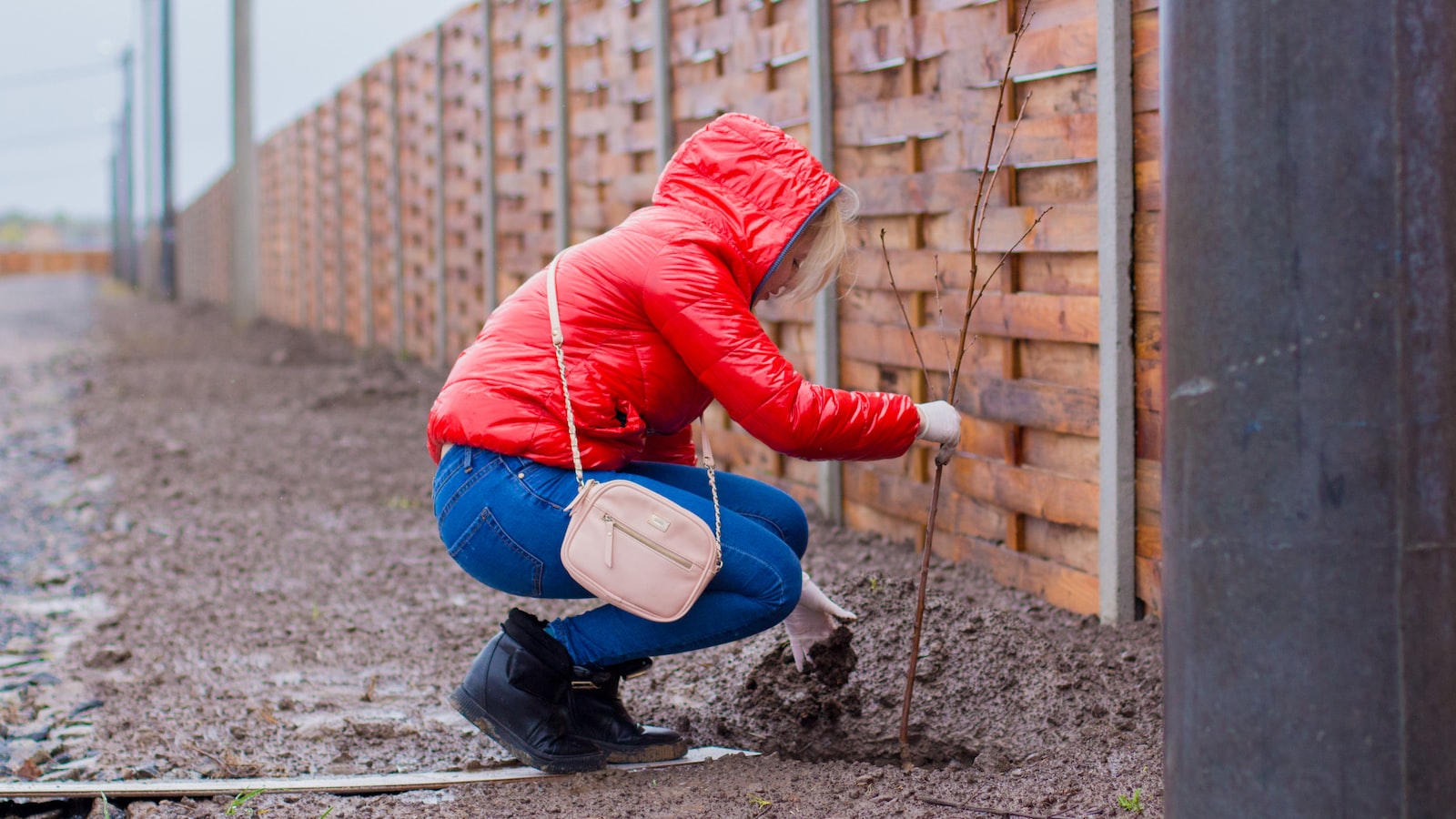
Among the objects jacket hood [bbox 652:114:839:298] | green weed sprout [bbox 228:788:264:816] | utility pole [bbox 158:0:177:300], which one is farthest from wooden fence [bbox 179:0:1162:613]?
utility pole [bbox 158:0:177:300]

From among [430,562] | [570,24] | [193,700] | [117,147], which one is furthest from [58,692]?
[117,147]

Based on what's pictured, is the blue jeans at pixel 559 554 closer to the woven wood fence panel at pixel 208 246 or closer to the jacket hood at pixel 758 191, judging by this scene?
the jacket hood at pixel 758 191

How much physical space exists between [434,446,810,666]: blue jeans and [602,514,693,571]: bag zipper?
0.09 meters

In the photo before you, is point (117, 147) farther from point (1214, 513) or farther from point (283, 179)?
point (1214, 513)

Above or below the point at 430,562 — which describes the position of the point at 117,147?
above

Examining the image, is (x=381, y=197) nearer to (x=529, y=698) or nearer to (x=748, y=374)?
(x=529, y=698)

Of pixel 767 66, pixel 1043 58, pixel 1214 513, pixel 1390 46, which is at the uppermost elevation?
pixel 767 66

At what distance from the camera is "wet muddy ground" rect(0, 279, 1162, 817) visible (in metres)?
2.84

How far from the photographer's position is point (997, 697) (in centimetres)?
319

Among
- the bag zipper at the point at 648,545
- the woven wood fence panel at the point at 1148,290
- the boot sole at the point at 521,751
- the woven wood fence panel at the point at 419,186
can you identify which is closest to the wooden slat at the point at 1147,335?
the woven wood fence panel at the point at 1148,290

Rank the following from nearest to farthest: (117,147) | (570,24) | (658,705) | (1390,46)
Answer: (1390,46)
(658,705)
(570,24)
(117,147)

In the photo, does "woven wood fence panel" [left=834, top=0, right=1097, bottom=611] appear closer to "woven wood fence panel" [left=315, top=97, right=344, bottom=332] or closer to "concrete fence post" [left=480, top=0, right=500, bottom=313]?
"concrete fence post" [left=480, top=0, right=500, bottom=313]

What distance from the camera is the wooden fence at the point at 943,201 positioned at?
3.49 metres

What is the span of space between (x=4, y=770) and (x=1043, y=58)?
309cm
